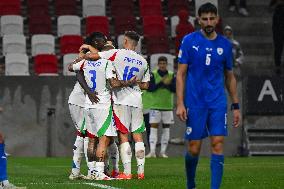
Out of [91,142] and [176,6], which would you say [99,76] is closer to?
[91,142]

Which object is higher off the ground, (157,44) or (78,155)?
(157,44)

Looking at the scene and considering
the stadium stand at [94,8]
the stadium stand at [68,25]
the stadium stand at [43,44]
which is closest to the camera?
the stadium stand at [43,44]

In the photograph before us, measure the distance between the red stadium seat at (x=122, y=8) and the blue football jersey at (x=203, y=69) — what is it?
1806cm

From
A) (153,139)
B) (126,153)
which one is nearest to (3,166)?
(126,153)

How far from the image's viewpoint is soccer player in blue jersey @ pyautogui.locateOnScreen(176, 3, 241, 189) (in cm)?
1077

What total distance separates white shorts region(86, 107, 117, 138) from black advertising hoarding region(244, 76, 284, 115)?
422 inches

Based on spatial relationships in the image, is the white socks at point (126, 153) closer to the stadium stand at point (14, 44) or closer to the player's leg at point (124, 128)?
the player's leg at point (124, 128)

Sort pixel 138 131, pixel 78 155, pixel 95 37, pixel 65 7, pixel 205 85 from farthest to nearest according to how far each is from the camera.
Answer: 1. pixel 65 7
2. pixel 78 155
3. pixel 138 131
4. pixel 95 37
5. pixel 205 85

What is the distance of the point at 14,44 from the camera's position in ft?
88.5

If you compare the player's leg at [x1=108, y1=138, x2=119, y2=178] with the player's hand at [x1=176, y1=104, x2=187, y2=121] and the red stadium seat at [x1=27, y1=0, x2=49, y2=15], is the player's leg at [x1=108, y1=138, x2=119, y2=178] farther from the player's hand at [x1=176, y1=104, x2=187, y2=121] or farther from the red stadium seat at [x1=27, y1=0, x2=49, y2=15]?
the red stadium seat at [x1=27, y1=0, x2=49, y2=15]

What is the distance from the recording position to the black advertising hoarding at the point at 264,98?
80.6ft

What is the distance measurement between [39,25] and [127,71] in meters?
14.0

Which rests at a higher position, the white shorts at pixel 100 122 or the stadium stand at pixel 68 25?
the stadium stand at pixel 68 25

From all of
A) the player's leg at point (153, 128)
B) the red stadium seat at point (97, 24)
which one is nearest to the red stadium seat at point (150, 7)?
the red stadium seat at point (97, 24)
